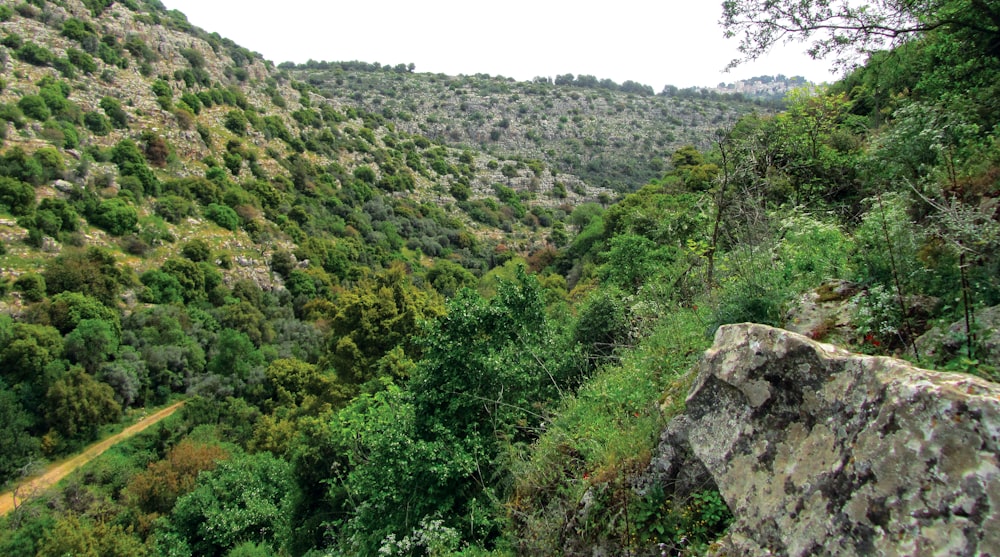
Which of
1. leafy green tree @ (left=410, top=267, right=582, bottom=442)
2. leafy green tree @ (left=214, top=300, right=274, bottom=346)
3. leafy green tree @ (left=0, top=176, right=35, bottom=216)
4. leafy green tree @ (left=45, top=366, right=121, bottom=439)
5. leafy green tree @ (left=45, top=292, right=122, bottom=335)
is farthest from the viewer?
leafy green tree @ (left=214, top=300, right=274, bottom=346)

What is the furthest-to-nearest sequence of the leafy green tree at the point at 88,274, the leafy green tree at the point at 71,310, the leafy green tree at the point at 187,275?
the leafy green tree at the point at 187,275 < the leafy green tree at the point at 88,274 < the leafy green tree at the point at 71,310

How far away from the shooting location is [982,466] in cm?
207

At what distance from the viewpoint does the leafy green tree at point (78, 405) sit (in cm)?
2020

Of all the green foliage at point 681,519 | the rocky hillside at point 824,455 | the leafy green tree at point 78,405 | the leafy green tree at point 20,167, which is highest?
the leafy green tree at point 20,167

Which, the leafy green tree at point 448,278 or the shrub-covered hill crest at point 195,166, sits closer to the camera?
the shrub-covered hill crest at point 195,166

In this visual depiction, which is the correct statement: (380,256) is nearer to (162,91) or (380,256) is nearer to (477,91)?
(162,91)

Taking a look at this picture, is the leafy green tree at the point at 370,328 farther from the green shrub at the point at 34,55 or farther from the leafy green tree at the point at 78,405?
the green shrub at the point at 34,55

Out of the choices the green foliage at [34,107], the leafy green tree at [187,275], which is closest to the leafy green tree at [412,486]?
the leafy green tree at [187,275]

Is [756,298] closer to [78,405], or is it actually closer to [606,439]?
A: [606,439]

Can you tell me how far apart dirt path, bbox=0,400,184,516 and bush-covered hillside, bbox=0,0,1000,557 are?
671 mm

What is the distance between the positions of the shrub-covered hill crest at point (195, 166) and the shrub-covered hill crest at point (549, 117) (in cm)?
1805

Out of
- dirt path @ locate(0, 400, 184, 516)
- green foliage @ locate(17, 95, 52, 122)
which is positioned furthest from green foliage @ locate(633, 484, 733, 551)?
green foliage @ locate(17, 95, 52, 122)

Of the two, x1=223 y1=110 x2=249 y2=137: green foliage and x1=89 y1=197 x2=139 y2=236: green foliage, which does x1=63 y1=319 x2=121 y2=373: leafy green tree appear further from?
x1=223 y1=110 x2=249 y2=137: green foliage

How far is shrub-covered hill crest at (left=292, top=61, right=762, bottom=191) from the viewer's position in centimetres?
7962
